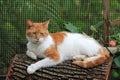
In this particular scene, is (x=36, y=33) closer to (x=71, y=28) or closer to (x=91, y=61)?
(x=91, y=61)

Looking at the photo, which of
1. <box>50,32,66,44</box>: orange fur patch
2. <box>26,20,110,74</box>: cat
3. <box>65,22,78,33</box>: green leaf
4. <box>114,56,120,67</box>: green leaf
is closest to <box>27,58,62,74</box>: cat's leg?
<box>26,20,110,74</box>: cat

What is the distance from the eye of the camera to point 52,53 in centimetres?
376

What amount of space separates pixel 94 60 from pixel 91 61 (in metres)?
0.03

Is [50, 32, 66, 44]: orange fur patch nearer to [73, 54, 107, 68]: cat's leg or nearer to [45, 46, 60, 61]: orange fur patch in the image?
[45, 46, 60, 61]: orange fur patch

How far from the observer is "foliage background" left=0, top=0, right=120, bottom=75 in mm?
4805

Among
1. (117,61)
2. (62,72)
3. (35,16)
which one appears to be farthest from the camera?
(35,16)

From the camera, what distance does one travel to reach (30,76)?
3709 mm

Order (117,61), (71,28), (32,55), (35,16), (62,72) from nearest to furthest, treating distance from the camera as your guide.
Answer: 1. (62,72)
2. (32,55)
3. (117,61)
4. (71,28)
5. (35,16)

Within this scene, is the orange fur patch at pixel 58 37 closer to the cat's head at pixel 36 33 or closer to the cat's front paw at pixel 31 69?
the cat's head at pixel 36 33

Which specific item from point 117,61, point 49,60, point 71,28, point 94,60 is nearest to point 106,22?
point 71,28

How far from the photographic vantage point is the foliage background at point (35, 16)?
4805mm

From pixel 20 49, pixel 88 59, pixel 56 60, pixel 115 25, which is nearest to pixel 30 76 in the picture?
pixel 56 60

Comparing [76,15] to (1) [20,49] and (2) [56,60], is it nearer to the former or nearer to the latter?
(1) [20,49]

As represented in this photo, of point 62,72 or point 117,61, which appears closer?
point 62,72
